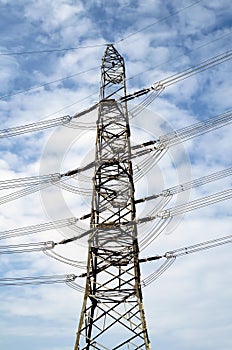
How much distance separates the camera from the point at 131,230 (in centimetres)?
2655

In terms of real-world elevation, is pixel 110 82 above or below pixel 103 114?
above

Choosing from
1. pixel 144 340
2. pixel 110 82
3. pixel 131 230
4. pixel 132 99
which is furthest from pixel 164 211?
pixel 110 82

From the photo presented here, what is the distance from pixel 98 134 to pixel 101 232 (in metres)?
7.77

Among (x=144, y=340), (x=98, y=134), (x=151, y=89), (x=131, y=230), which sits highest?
(x=151, y=89)

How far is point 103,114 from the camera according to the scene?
A: 31.7 m

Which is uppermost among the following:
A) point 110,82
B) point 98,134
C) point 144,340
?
point 110,82

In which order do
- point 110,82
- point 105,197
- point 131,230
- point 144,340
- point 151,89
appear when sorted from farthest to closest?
1. point 110,82
2. point 151,89
3. point 105,197
4. point 131,230
5. point 144,340

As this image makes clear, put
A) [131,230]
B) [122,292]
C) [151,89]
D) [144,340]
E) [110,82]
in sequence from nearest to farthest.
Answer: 1. [144,340]
2. [122,292]
3. [131,230]
4. [151,89]
5. [110,82]

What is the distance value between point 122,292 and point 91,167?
9241 millimetres

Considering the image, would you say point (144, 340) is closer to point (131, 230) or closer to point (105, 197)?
point (131, 230)

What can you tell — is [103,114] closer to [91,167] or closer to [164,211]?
[91,167]

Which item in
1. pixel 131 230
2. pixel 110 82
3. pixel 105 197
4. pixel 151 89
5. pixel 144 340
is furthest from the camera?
pixel 110 82

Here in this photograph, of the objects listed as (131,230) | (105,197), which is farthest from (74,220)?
(131,230)

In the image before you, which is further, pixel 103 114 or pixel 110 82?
pixel 110 82
